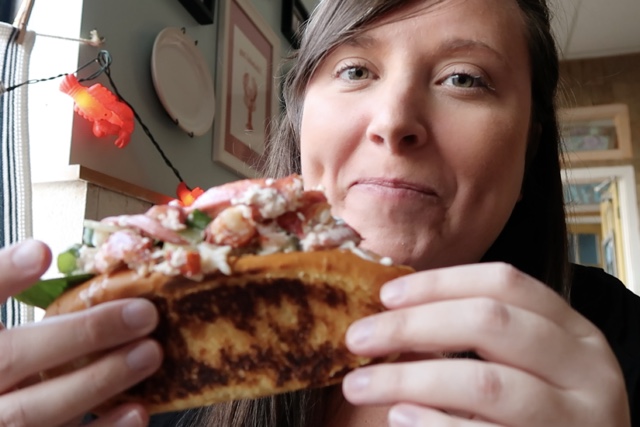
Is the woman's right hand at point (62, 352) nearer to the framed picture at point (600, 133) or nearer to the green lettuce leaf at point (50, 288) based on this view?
the green lettuce leaf at point (50, 288)

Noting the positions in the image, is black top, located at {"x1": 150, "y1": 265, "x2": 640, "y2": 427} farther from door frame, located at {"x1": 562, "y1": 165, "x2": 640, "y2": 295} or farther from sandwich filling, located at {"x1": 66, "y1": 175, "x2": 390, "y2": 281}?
door frame, located at {"x1": 562, "y1": 165, "x2": 640, "y2": 295}

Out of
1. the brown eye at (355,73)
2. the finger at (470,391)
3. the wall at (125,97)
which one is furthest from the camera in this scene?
the wall at (125,97)

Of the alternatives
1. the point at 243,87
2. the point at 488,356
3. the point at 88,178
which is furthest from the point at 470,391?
the point at 243,87

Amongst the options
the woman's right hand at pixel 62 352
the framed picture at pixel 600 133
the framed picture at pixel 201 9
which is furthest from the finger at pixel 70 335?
the framed picture at pixel 600 133

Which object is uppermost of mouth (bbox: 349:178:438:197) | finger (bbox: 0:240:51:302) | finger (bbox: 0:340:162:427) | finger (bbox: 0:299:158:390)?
mouth (bbox: 349:178:438:197)

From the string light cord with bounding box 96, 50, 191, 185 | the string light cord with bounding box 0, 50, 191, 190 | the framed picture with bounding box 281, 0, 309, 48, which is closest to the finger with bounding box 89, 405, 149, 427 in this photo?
the string light cord with bounding box 0, 50, 191, 190

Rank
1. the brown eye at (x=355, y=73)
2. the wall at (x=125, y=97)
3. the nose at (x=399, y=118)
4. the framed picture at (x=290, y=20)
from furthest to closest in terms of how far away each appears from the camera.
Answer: the framed picture at (x=290, y=20) < the wall at (x=125, y=97) < the brown eye at (x=355, y=73) < the nose at (x=399, y=118)
